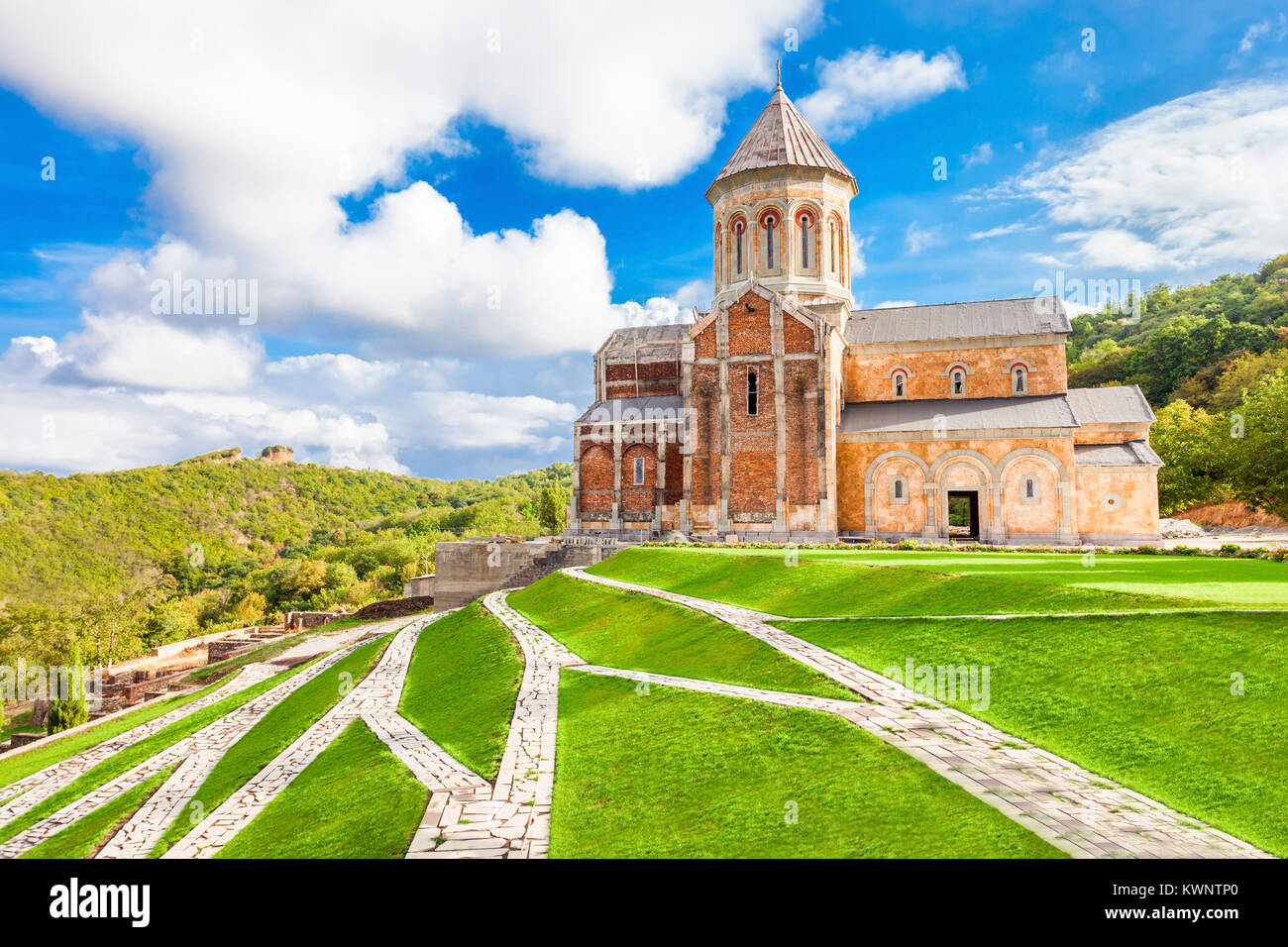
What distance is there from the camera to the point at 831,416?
32094 millimetres

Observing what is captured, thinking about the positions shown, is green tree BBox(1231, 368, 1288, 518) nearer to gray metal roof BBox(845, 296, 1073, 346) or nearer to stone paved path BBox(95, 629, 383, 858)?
gray metal roof BBox(845, 296, 1073, 346)

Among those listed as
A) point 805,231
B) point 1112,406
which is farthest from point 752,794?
point 805,231

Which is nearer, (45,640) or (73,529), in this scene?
(45,640)

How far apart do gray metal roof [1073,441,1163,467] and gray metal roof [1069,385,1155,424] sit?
50.0 inches

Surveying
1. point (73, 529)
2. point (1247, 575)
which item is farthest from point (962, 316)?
point (73, 529)

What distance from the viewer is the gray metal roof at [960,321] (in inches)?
1371

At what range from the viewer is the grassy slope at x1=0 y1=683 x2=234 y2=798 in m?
16.6


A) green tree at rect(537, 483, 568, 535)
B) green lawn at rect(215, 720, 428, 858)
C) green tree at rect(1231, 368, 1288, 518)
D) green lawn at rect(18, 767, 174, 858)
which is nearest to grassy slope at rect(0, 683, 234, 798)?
green lawn at rect(18, 767, 174, 858)

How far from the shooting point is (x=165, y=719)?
60.7 ft

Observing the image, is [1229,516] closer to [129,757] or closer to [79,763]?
[129,757]

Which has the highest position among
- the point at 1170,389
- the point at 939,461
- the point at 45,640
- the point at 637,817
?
the point at 1170,389
